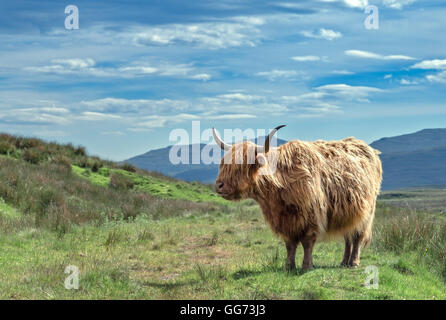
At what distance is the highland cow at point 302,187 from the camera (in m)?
6.34

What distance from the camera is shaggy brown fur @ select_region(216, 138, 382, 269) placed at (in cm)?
636

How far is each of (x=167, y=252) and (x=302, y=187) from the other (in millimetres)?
4130

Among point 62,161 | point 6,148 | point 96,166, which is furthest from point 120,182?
point 6,148

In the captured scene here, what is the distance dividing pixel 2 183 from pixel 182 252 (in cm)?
767

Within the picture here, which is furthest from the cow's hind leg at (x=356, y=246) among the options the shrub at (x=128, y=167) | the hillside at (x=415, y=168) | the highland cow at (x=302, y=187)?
the hillside at (x=415, y=168)

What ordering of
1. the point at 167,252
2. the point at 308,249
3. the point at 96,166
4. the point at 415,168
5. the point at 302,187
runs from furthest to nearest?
the point at 415,168
the point at 96,166
the point at 167,252
the point at 308,249
the point at 302,187

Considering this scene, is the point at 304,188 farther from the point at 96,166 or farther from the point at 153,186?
the point at 96,166

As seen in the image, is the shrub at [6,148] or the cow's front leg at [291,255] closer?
the cow's front leg at [291,255]

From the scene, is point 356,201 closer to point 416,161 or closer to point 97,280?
point 97,280

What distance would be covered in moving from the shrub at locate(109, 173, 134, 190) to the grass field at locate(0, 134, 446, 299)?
3.86 ft

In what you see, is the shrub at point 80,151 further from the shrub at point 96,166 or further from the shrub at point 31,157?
the shrub at point 31,157

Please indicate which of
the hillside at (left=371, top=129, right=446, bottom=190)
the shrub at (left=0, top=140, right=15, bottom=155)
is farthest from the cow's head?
the hillside at (left=371, top=129, right=446, bottom=190)

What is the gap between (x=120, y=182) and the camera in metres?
20.1

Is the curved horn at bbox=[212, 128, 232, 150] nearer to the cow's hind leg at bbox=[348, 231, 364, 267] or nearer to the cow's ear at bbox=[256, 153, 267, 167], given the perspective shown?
the cow's ear at bbox=[256, 153, 267, 167]
